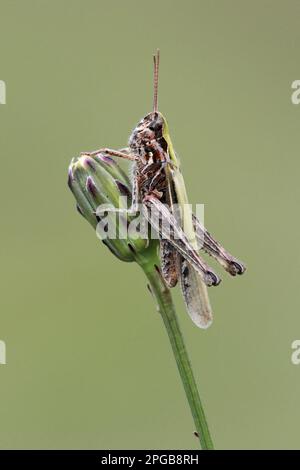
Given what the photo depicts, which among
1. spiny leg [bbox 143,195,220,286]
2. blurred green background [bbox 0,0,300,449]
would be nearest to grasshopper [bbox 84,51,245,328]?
spiny leg [bbox 143,195,220,286]

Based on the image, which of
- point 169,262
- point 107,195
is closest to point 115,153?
point 107,195

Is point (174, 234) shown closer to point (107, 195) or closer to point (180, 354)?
point (107, 195)

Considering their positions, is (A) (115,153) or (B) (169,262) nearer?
(B) (169,262)

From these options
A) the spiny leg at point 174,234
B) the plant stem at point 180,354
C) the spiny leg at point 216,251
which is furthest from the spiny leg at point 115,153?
the plant stem at point 180,354

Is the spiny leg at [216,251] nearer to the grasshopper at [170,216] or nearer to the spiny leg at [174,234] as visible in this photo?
the grasshopper at [170,216]

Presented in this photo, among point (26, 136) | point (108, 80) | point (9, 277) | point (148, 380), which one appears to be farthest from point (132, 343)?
point (108, 80)

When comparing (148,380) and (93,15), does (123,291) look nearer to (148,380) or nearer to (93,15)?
(148,380)
